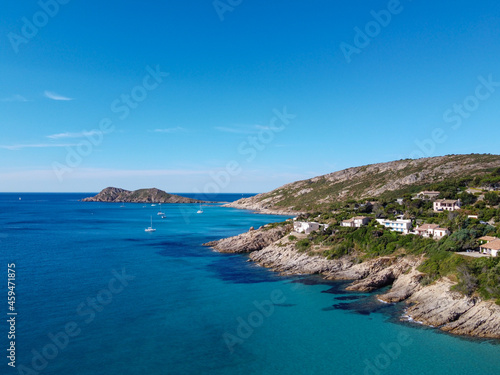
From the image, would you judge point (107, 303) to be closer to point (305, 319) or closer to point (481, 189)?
point (305, 319)

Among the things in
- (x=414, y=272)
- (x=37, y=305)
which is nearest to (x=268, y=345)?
(x=414, y=272)

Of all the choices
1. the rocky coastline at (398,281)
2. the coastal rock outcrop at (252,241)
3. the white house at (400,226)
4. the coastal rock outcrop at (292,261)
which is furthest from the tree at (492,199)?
the coastal rock outcrop at (252,241)

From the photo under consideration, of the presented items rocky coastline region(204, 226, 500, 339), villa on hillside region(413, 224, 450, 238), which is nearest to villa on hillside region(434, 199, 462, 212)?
villa on hillside region(413, 224, 450, 238)

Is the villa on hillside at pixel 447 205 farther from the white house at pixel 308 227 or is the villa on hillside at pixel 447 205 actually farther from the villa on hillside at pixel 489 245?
the villa on hillside at pixel 489 245

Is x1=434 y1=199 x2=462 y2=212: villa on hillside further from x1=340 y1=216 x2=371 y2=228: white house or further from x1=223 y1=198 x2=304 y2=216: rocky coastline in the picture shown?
x1=223 y1=198 x2=304 y2=216: rocky coastline

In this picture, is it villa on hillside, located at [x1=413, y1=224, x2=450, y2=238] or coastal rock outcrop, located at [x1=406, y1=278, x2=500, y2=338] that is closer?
coastal rock outcrop, located at [x1=406, y1=278, x2=500, y2=338]

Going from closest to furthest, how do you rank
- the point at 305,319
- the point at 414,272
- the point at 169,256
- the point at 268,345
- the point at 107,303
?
the point at 268,345 < the point at 305,319 < the point at 107,303 < the point at 414,272 < the point at 169,256
